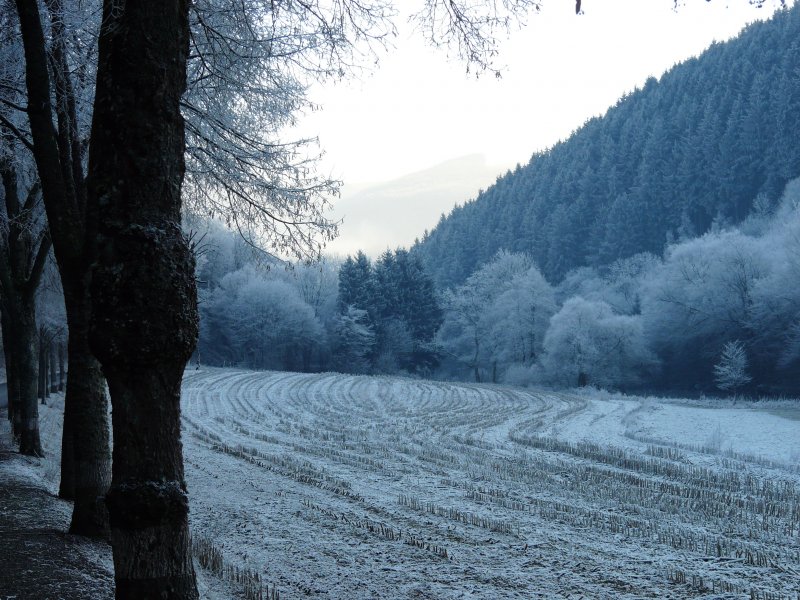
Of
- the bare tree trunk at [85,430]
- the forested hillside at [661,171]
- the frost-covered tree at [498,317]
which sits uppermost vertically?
the forested hillside at [661,171]

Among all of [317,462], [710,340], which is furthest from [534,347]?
[317,462]

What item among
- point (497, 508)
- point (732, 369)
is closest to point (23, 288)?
point (497, 508)

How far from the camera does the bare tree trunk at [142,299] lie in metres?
3.57

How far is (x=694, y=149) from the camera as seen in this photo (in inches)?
3457

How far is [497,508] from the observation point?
995 cm

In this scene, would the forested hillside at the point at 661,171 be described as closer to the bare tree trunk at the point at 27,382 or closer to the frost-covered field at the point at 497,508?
the frost-covered field at the point at 497,508

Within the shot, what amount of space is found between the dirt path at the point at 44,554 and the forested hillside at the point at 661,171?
81782mm

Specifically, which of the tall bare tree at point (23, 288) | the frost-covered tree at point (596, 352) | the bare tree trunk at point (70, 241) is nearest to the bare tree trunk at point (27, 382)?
the tall bare tree at point (23, 288)

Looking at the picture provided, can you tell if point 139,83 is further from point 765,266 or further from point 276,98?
point 765,266

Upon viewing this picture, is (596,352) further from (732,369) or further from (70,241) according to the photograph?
(70,241)

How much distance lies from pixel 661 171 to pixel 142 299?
9882 cm

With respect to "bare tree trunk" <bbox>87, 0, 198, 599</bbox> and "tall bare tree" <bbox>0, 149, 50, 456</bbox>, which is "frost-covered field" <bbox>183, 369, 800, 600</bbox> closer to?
"bare tree trunk" <bbox>87, 0, 198, 599</bbox>

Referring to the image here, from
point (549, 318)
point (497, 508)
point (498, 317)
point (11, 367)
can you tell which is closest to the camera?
point (497, 508)

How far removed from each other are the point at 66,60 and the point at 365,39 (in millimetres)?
4171
